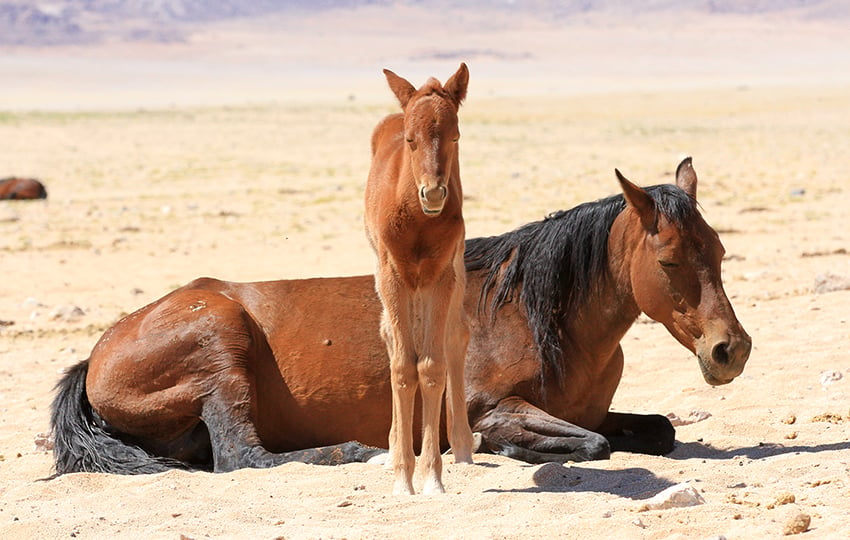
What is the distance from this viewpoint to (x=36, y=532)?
5180 millimetres

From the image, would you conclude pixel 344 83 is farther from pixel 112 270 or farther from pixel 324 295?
pixel 324 295

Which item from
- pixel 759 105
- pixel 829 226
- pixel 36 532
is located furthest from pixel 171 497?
pixel 759 105

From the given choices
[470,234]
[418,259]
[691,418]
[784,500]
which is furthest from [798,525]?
[470,234]

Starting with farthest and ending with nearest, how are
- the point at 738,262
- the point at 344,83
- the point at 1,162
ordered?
the point at 344,83, the point at 1,162, the point at 738,262

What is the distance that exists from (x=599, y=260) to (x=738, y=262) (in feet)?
24.5

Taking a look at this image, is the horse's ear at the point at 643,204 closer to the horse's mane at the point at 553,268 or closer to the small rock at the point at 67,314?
the horse's mane at the point at 553,268

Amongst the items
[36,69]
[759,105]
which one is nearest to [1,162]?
[759,105]

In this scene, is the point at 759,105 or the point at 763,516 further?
the point at 759,105

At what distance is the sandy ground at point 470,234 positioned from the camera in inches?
205

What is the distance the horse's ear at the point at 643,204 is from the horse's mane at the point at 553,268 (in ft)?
0.66

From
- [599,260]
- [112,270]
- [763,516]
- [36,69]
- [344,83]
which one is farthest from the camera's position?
[36,69]

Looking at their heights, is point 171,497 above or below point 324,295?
below

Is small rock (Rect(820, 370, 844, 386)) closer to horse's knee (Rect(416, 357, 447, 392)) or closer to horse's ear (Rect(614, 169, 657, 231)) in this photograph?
horse's ear (Rect(614, 169, 657, 231))

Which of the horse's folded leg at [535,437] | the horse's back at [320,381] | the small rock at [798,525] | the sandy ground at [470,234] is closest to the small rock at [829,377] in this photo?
the sandy ground at [470,234]
